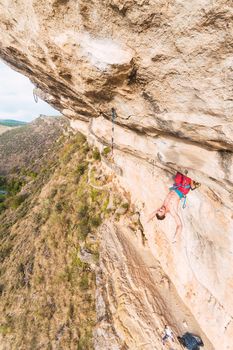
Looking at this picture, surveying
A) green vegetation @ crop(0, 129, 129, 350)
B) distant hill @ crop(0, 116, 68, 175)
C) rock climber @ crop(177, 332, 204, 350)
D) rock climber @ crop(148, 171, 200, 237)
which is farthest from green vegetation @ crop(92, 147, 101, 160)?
distant hill @ crop(0, 116, 68, 175)

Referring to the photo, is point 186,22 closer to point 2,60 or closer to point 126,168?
point 2,60

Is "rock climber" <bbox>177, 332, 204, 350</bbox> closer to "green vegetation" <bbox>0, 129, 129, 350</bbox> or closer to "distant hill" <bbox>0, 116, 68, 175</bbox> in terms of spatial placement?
"green vegetation" <bbox>0, 129, 129, 350</bbox>

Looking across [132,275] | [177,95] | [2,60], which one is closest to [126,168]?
[132,275]

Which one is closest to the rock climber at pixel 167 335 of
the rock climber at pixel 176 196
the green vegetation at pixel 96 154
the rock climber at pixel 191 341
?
the rock climber at pixel 191 341

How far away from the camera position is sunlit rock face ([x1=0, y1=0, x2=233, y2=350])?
433cm

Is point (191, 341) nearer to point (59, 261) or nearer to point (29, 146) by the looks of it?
point (59, 261)

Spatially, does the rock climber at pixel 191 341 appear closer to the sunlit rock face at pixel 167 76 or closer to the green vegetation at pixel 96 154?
the sunlit rock face at pixel 167 76

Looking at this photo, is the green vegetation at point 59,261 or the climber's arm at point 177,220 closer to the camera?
the climber's arm at point 177,220

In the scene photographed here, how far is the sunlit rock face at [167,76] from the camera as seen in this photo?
170 inches

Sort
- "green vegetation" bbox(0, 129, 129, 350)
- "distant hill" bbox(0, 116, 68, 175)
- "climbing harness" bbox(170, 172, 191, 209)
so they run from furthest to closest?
"distant hill" bbox(0, 116, 68, 175)
"green vegetation" bbox(0, 129, 129, 350)
"climbing harness" bbox(170, 172, 191, 209)

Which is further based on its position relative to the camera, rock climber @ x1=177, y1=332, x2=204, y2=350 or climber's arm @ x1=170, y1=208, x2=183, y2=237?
climber's arm @ x1=170, y1=208, x2=183, y2=237

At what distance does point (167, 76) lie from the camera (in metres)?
5.21

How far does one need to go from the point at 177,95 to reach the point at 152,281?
10704mm

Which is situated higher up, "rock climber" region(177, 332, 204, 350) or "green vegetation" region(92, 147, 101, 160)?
"green vegetation" region(92, 147, 101, 160)
